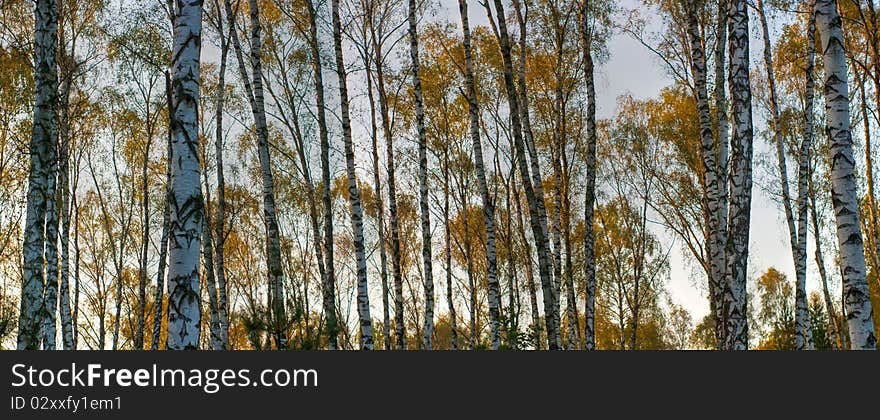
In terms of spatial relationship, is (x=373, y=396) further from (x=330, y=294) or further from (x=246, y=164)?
(x=246, y=164)

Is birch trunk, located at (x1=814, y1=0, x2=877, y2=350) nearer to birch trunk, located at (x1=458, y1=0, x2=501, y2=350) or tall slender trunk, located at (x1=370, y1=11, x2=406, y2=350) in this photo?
birch trunk, located at (x1=458, y1=0, x2=501, y2=350)

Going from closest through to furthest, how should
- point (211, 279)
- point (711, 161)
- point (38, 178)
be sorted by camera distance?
1. point (38, 178)
2. point (711, 161)
3. point (211, 279)

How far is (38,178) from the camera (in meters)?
7.38

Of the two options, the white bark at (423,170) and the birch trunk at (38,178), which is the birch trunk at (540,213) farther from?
the birch trunk at (38,178)

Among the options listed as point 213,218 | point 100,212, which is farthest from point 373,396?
point 100,212

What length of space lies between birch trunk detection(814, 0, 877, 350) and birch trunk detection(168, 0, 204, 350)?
5.32m

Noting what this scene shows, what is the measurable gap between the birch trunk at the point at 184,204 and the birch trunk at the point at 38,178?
10.8ft

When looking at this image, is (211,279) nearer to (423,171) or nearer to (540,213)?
(423,171)

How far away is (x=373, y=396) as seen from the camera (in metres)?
4.85

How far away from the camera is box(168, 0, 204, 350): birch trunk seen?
4762 mm

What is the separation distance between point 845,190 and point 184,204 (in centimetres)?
544

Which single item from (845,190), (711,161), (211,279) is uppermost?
(711,161)

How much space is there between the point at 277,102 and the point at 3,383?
1225cm

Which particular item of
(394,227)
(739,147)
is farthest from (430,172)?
(739,147)
